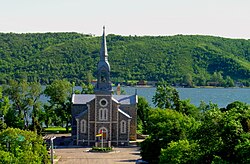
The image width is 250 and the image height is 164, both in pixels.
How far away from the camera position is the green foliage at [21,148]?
3582 cm

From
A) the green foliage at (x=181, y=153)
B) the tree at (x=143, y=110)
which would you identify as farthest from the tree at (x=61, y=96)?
the green foliage at (x=181, y=153)

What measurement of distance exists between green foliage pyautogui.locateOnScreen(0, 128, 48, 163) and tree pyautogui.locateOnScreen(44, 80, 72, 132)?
3830 centimetres

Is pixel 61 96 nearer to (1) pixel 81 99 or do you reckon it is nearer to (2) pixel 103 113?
(1) pixel 81 99

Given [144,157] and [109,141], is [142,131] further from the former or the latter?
[144,157]

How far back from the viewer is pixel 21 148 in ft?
124

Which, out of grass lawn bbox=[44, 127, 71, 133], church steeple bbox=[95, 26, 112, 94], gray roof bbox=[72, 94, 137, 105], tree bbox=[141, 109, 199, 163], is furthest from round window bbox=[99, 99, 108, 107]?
tree bbox=[141, 109, 199, 163]

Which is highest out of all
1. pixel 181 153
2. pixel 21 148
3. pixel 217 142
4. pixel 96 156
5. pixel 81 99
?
pixel 81 99

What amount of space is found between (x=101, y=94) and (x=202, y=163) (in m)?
35.7

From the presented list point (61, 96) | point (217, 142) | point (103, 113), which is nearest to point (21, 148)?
point (217, 142)

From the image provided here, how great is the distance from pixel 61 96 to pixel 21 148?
40772mm

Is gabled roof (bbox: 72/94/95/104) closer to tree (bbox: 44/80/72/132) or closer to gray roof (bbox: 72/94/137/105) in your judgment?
gray roof (bbox: 72/94/137/105)

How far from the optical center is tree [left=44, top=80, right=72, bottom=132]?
78.5 m

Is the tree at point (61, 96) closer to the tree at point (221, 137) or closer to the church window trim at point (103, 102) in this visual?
the church window trim at point (103, 102)

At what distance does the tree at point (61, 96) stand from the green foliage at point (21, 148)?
38.3m
